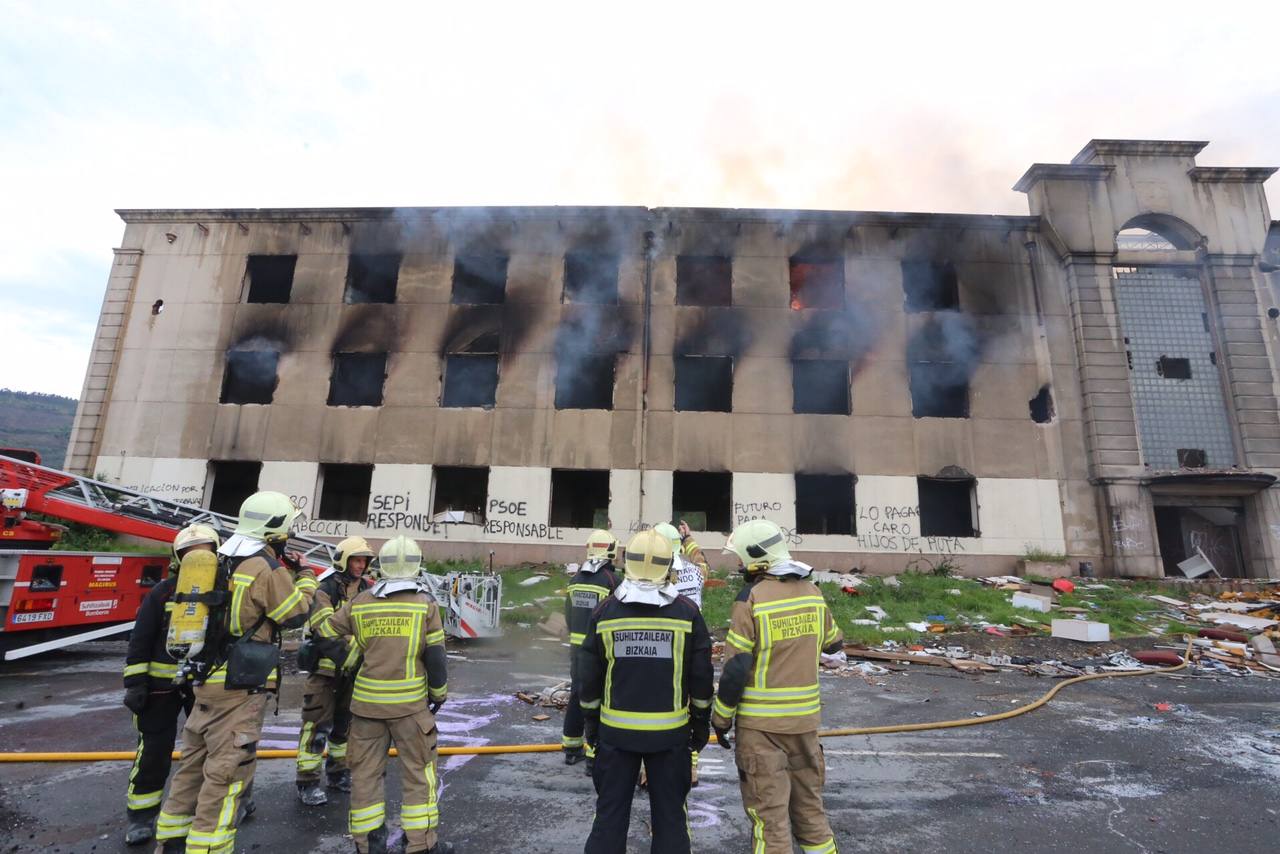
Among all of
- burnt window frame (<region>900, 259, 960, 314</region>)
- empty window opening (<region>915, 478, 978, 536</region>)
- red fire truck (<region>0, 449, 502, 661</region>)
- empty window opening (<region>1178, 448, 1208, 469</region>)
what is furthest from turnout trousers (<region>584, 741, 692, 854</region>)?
empty window opening (<region>1178, 448, 1208, 469</region>)

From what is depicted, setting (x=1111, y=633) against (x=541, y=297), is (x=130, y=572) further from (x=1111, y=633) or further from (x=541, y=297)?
(x=1111, y=633)

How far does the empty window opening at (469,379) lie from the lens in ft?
55.0

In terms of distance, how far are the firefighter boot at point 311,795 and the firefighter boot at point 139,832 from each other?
78cm

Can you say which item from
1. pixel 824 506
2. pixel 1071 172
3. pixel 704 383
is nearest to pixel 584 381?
pixel 704 383

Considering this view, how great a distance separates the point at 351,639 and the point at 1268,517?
20683 mm

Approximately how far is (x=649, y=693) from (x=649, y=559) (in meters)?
0.65

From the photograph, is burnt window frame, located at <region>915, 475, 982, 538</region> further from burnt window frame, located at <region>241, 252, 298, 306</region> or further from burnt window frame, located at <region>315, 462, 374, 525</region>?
burnt window frame, located at <region>241, 252, 298, 306</region>

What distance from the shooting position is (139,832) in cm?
341

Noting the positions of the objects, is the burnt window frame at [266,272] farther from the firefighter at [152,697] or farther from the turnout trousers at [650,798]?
the turnout trousers at [650,798]

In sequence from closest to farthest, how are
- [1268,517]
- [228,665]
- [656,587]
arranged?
[656,587], [228,665], [1268,517]

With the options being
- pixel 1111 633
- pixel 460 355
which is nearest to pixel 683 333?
pixel 460 355

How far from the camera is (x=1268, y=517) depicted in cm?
1459

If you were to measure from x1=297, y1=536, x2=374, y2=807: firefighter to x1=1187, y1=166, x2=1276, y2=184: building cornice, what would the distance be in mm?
23332

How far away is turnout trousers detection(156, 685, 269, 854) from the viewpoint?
306cm
